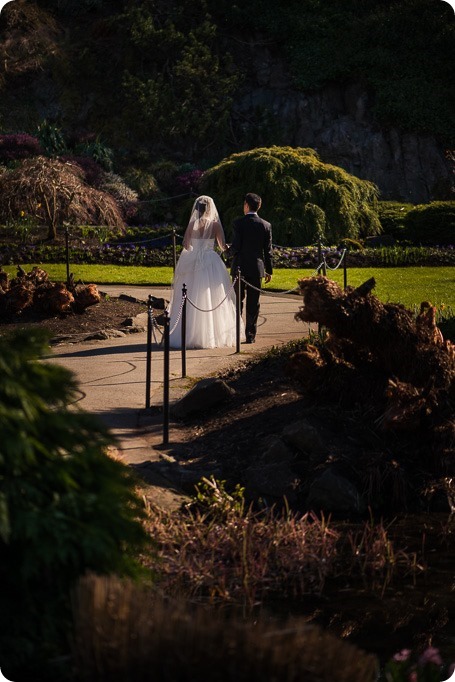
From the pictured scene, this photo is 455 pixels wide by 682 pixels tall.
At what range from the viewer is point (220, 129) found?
1324 inches

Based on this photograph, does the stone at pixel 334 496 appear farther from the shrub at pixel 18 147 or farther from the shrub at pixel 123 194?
the shrub at pixel 18 147

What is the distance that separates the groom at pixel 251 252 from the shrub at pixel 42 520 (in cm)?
911

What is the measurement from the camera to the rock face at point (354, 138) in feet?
107

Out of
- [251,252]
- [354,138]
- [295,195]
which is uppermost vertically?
[354,138]

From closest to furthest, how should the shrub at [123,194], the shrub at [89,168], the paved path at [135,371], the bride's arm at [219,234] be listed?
the paved path at [135,371] → the bride's arm at [219,234] → the shrub at [123,194] → the shrub at [89,168]

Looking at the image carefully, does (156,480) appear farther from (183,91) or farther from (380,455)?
(183,91)

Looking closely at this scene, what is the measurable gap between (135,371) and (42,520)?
7652mm

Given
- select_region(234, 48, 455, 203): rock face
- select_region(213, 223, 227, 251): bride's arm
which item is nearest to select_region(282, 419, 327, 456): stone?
select_region(213, 223, 227, 251): bride's arm

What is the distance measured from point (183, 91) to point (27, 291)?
21.8m

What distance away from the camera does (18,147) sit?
2981cm

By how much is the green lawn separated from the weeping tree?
3.51 metres

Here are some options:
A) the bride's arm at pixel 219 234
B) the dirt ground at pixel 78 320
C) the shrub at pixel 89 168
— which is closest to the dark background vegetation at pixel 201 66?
the shrub at pixel 89 168

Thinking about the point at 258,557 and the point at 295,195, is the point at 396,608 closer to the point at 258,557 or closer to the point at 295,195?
the point at 258,557

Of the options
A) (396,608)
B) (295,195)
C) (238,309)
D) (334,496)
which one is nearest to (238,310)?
(238,309)
